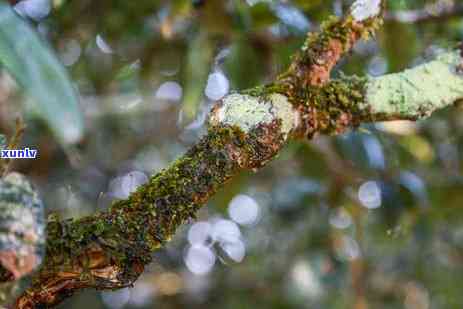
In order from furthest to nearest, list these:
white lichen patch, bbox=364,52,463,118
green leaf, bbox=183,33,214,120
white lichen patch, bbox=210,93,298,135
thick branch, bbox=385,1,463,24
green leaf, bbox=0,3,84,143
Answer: thick branch, bbox=385,1,463,24
green leaf, bbox=183,33,214,120
white lichen patch, bbox=364,52,463,118
white lichen patch, bbox=210,93,298,135
green leaf, bbox=0,3,84,143

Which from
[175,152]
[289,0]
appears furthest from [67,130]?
[175,152]

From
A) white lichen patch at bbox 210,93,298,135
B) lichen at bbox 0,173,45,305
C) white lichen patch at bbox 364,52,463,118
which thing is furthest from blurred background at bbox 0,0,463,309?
lichen at bbox 0,173,45,305

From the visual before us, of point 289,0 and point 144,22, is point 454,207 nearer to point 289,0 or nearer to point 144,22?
point 289,0

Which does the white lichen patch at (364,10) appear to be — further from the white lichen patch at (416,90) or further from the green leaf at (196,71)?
the green leaf at (196,71)

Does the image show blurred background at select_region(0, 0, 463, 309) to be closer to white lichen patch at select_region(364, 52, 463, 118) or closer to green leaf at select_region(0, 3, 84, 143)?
white lichen patch at select_region(364, 52, 463, 118)

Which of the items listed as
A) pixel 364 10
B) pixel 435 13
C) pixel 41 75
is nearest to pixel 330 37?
pixel 364 10

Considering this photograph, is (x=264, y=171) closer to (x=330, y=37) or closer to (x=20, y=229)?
(x=330, y=37)
